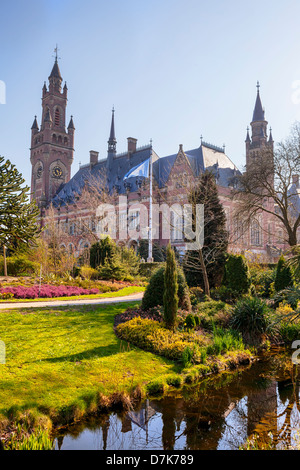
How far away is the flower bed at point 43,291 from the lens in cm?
1415

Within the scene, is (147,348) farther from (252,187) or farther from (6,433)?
(252,187)

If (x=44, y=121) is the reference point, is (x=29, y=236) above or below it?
below

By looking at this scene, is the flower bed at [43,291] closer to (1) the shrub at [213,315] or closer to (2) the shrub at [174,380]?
(1) the shrub at [213,315]

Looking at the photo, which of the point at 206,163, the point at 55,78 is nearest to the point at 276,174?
the point at 206,163

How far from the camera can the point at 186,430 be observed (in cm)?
548

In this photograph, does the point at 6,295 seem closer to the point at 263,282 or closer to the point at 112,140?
the point at 263,282

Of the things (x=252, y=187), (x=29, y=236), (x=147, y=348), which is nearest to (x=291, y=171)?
(x=252, y=187)

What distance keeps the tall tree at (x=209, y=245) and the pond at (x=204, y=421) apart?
9246 mm

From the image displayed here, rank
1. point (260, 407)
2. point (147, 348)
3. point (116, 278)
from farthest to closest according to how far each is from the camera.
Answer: point (116, 278) → point (147, 348) → point (260, 407)

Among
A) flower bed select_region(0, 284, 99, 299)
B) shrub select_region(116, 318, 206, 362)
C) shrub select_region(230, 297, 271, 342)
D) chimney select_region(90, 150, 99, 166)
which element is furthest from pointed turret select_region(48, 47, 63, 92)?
shrub select_region(116, 318, 206, 362)

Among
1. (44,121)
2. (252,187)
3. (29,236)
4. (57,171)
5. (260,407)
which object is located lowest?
(260,407)

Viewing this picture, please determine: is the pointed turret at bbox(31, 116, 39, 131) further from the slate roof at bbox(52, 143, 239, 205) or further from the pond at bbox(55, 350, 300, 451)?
the pond at bbox(55, 350, 300, 451)

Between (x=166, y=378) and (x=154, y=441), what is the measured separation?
228 cm

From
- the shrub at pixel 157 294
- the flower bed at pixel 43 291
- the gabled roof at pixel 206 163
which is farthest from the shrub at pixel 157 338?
the gabled roof at pixel 206 163
